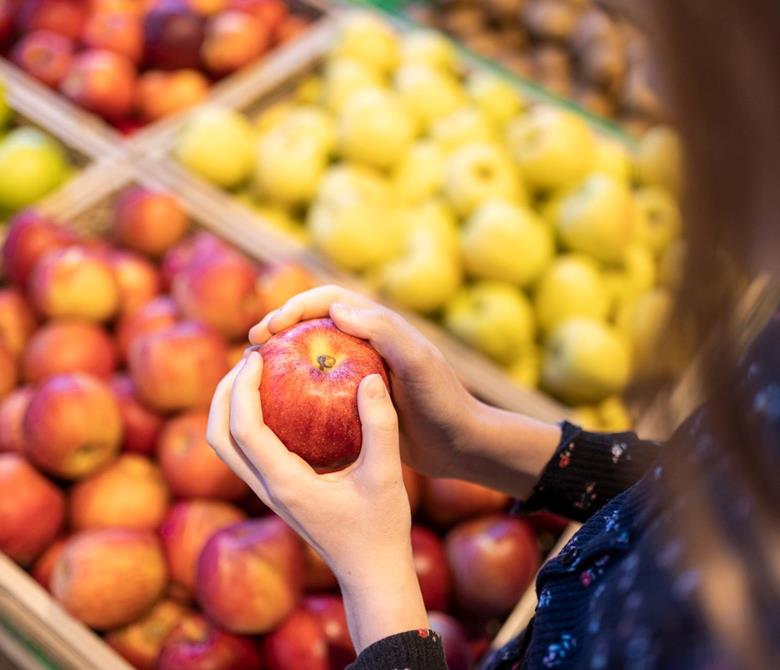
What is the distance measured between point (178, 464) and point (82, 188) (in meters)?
0.77

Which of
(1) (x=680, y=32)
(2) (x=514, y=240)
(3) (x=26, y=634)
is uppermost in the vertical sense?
(1) (x=680, y=32)

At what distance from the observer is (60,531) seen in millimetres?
1332

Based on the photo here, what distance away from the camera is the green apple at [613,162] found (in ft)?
6.46

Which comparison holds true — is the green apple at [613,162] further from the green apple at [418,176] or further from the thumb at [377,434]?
the thumb at [377,434]

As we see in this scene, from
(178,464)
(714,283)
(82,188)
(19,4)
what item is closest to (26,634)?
(178,464)

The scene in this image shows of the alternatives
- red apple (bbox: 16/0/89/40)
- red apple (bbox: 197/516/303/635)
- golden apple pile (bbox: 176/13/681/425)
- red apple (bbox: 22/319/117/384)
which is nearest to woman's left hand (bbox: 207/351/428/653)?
red apple (bbox: 197/516/303/635)

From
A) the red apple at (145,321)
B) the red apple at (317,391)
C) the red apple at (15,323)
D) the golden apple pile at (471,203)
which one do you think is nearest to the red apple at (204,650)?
the red apple at (317,391)

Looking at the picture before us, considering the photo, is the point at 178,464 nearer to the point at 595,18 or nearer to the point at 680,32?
the point at 680,32

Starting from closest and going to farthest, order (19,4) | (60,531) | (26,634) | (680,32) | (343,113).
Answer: (680,32)
(26,634)
(60,531)
(343,113)
(19,4)

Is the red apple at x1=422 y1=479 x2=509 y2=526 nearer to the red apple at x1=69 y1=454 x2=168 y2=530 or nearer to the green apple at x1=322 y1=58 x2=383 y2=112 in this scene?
the red apple at x1=69 y1=454 x2=168 y2=530

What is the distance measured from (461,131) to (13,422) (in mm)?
1247

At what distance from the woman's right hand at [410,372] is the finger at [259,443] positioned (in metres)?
0.14

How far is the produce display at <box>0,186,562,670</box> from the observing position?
1.18m

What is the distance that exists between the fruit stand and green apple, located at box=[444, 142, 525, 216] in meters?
0.02
